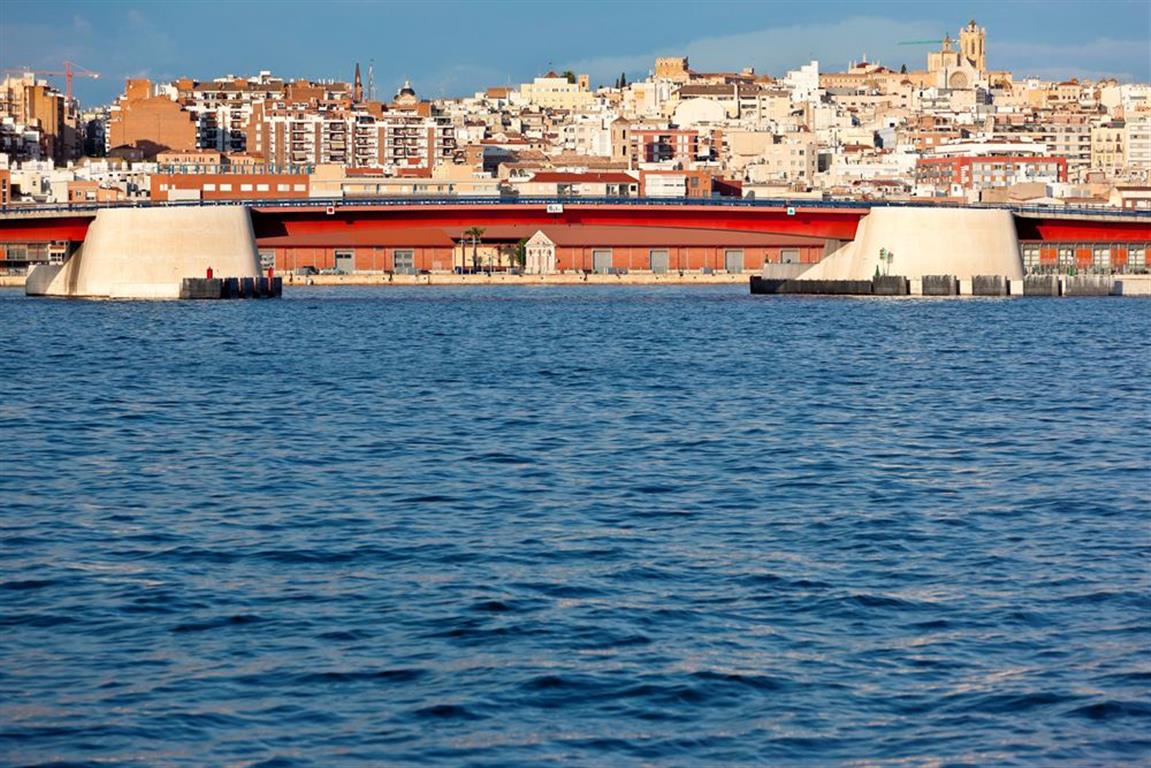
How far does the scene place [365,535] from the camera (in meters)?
23.6

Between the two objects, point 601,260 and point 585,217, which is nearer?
point 585,217

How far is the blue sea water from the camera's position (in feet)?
51.4

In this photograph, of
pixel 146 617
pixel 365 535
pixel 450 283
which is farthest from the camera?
pixel 450 283

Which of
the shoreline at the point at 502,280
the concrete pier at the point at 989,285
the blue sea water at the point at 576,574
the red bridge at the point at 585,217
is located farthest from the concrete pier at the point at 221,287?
the blue sea water at the point at 576,574

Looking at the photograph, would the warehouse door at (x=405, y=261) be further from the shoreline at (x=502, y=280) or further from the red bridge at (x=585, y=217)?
the red bridge at (x=585, y=217)

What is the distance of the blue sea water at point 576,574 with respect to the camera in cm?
1568

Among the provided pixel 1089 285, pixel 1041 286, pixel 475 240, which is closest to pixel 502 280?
pixel 475 240

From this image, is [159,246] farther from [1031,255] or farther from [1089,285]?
[1031,255]

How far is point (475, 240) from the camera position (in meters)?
144

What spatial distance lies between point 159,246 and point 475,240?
57345mm

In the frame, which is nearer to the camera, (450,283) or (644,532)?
(644,532)

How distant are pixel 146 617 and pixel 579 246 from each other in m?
124

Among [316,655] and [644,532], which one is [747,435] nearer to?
[644,532]

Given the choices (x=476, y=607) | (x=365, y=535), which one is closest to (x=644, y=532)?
(x=365, y=535)
